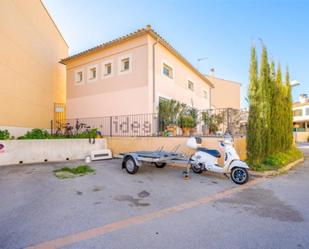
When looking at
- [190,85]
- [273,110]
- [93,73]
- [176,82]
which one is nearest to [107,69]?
[93,73]

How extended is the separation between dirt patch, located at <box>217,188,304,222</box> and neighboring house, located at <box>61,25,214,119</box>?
21.2ft

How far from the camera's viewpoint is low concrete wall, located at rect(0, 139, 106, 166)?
7.43m

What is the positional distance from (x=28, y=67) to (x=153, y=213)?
1089 cm

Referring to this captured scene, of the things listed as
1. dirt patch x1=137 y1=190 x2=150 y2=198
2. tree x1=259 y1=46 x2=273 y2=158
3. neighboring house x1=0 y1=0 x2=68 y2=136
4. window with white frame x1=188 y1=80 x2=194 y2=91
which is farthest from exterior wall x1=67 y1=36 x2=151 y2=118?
dirt patch x1=137 y1=190 x2=150 y2=198

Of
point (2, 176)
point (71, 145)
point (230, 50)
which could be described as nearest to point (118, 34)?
point (71, 145)

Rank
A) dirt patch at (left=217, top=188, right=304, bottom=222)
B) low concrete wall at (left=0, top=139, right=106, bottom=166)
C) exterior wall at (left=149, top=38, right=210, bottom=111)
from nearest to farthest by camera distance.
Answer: dirt patch at (left=217, top=188, right=304, bottom=222) → low concrete wall at (left=0, top=139, right=106, bottom=166) → exterior wall at (left=149, top=38, right=210, bottom=111)

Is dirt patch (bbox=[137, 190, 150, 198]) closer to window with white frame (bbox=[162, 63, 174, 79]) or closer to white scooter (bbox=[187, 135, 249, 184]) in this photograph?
white scooter (bbox=[187, 135, 249, 184])

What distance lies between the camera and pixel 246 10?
32.8 feet

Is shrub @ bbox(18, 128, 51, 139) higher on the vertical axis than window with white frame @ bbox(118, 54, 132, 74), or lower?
lower

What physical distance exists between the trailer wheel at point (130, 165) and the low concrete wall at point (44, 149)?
3873 millimetres

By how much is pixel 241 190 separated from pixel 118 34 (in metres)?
10.1

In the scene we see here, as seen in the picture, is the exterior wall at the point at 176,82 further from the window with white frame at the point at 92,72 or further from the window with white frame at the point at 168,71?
the window with white frame at the point at 92,72

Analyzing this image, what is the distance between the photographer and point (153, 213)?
3289mm

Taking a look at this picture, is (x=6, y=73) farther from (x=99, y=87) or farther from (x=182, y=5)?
(x=182, y=5)
